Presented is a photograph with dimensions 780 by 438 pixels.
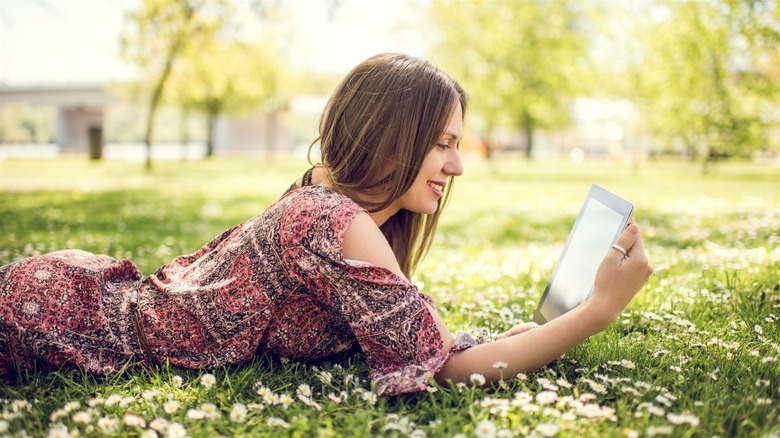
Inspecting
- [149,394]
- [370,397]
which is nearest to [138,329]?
[149,394]

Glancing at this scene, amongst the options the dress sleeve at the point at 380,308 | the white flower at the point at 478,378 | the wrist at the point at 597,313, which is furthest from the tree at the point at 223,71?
the wrist at the point at 597,313

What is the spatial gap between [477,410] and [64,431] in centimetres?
131

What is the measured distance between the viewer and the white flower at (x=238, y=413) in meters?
2.00

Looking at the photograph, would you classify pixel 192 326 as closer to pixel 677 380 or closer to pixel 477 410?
pixel 477 410

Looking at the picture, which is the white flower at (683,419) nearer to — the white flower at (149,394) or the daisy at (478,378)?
the daisy at (478,378)

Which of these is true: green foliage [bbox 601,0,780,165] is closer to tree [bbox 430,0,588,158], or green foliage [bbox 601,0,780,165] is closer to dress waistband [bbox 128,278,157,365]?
tree [bbox 430,0,588,158]

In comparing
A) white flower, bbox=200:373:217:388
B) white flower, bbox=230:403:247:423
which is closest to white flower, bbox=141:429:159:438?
white flower, bbox=230:403:247:423

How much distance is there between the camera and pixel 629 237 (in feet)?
6.66

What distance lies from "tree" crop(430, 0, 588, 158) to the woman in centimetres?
2329

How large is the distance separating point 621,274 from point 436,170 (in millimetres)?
769

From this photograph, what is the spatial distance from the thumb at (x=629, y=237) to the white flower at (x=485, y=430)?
74cm

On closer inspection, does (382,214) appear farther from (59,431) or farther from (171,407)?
(59,431)

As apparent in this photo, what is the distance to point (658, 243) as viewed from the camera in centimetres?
619

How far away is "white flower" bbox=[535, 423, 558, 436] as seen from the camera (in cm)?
184
